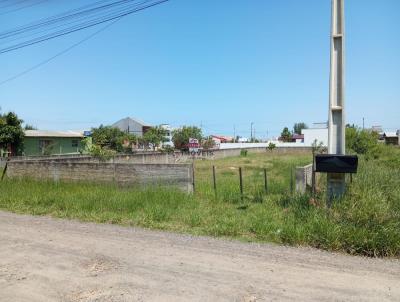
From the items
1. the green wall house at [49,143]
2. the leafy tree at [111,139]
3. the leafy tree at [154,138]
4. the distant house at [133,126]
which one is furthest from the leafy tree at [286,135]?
the green wall house at [49,143]

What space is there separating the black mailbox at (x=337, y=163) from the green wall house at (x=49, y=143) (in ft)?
129

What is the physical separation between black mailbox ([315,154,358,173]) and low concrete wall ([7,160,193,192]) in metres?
5.53

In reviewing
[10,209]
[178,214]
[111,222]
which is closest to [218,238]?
[178,214]

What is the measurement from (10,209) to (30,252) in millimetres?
5852

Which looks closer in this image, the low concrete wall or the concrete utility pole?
the concrete utility pole

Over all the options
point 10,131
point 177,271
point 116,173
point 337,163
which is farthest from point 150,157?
point 177,271

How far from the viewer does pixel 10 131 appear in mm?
39594

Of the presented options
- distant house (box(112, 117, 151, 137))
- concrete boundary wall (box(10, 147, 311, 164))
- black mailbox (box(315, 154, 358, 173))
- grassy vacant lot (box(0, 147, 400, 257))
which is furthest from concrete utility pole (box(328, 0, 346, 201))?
distant house (box(112, 117, 151, 137))

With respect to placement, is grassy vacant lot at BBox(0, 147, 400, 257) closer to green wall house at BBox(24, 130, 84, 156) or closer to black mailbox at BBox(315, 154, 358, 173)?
black mailbox at BBox(315, 154, 358, 173)

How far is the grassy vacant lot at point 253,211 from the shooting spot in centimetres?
758

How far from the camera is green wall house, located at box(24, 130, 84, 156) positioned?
150ft

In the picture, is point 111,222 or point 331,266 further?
point 111,222

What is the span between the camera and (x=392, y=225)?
7.66 metres

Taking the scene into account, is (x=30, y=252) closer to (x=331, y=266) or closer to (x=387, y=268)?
(x=331, y=266)
